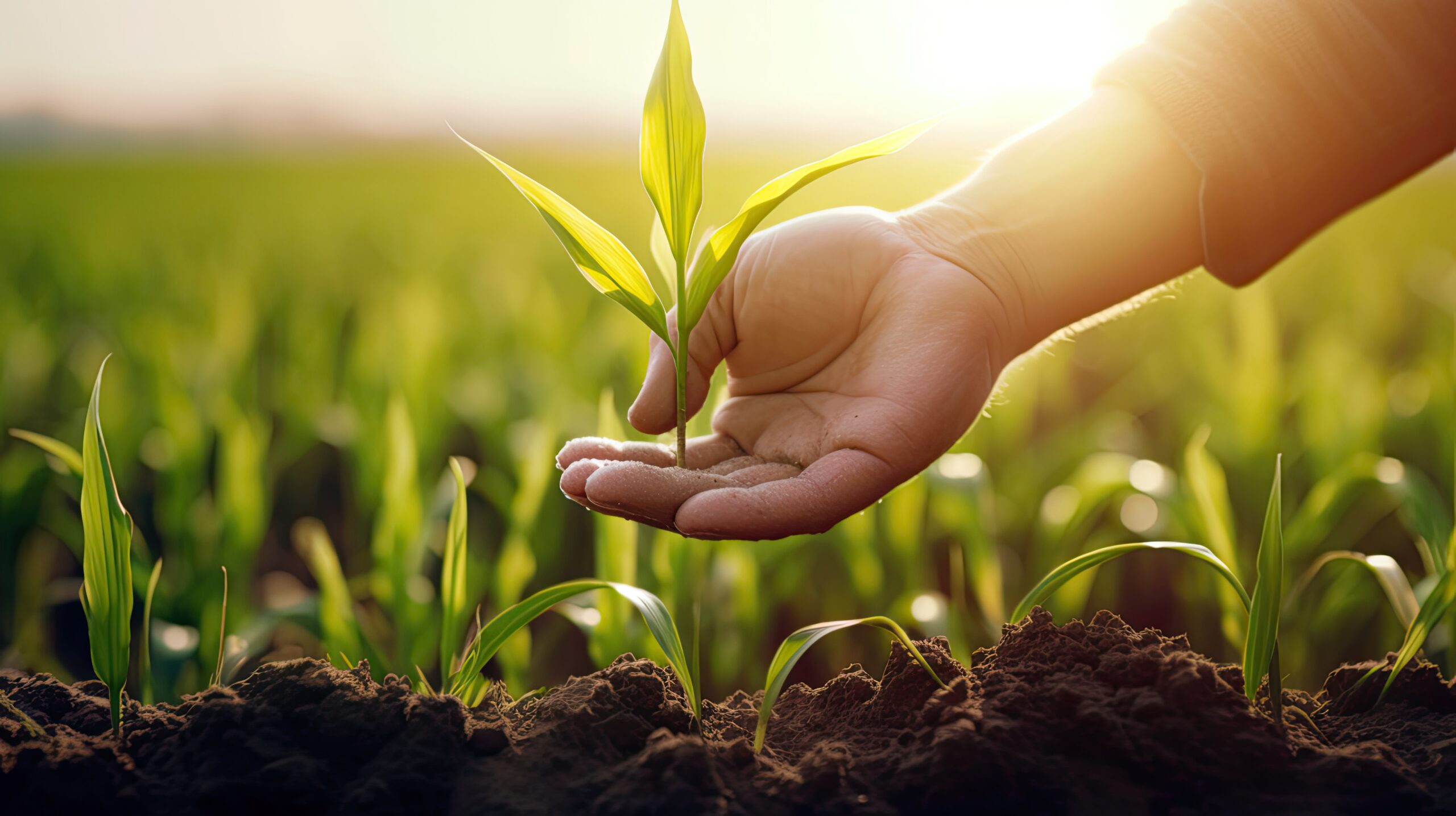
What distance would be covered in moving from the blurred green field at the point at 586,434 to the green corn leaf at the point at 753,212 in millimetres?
502

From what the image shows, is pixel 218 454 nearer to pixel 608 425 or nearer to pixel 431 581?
pixel 431 581

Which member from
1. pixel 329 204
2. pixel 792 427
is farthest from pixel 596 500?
pixel 329 204

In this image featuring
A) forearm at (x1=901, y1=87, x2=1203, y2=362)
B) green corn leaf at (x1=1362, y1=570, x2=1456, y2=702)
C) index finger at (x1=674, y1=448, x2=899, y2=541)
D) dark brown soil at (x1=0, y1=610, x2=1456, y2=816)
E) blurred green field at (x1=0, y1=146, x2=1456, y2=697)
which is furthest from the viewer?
blurred green field at (x1=0, y1=146, x2=1456, y2=697)

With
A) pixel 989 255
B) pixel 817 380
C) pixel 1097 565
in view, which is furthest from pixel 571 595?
pixel 989 255

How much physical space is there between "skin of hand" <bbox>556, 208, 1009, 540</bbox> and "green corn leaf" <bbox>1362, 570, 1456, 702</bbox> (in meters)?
0.59

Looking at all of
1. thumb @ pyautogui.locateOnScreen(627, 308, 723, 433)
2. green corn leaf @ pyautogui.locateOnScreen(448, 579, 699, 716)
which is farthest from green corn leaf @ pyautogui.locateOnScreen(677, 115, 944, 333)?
green corn leaf @ pyautogui.locateOnScreen(448, 579, 699, 716)

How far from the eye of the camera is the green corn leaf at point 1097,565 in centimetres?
105

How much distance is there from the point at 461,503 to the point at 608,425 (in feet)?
1.38

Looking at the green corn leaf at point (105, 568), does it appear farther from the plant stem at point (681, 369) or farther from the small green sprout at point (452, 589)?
the plant stem at point (681, 369)

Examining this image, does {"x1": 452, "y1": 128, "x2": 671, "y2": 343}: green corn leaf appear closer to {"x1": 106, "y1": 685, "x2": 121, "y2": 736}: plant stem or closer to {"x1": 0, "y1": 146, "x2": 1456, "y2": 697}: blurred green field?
{"x1": 0, "y1": 146, "x2": 1456, "y2": 697}: blurred green field

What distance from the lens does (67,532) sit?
81.9 inches

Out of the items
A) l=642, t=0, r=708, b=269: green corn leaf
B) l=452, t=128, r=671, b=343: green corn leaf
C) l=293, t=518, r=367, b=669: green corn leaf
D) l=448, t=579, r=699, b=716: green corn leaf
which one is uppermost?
l=642, t=0, r=708, b=269: green corn leaf

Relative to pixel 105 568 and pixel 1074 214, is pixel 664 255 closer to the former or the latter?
pixel 1074 214

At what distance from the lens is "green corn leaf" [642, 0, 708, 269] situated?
0.91 m
